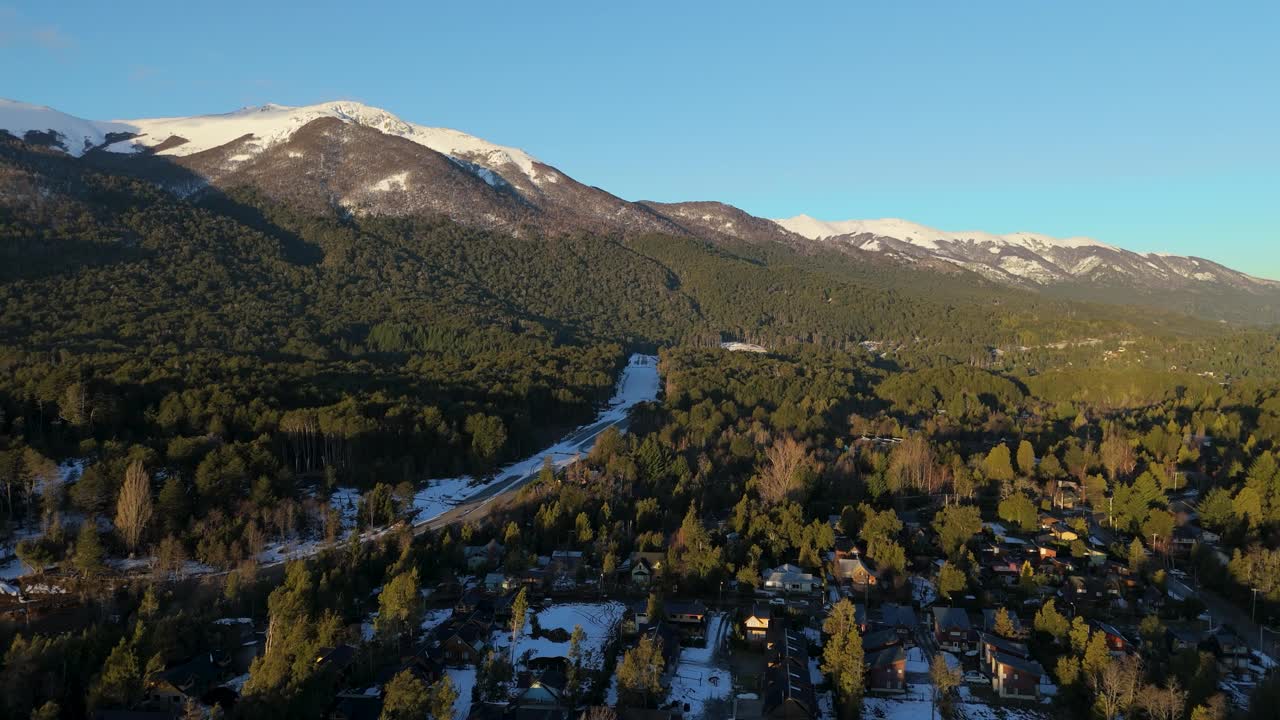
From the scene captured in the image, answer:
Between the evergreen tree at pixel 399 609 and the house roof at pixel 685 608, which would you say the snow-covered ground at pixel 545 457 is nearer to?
the evergreen tree at pixel 399 609

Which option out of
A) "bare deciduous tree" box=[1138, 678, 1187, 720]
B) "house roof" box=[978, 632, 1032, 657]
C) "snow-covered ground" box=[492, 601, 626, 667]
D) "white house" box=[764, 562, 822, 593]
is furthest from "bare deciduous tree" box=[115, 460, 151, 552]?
"bare deciduous tree" box=[1138, 678, 1187, 720]

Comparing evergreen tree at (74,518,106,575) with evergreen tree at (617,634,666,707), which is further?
evergreen tree at (74,518,106,575)

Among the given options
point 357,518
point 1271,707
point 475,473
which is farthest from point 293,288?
point 1271,707

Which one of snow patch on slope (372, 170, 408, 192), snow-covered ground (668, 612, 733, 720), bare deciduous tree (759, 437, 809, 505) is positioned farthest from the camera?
snow patch on slope (372, 170, 408, 192)

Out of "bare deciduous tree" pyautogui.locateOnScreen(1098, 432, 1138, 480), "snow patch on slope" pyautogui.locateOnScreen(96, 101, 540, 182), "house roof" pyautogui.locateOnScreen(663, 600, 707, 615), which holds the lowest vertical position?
"house roof" pyautogui.locateOnScreen(663, 600, 707, 615)

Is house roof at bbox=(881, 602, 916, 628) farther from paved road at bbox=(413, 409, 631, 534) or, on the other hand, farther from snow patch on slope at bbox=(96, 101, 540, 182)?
snow patch on slope at bbox=(96, 101, 540, 182)

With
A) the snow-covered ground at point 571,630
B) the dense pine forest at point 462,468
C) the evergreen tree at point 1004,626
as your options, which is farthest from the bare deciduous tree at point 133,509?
the evergreen tree at point 1004,626

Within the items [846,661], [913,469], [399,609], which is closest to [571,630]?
[399,609]

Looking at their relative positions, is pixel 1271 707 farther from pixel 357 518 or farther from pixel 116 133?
pixel 116 133
